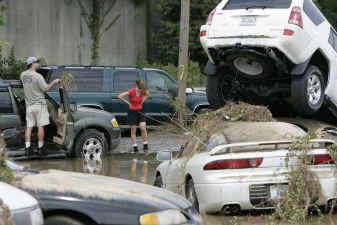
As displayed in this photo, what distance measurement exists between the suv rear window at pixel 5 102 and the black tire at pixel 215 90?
367cm

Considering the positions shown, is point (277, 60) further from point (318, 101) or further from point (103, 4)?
point (103, 4)

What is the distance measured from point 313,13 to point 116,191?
750 cm

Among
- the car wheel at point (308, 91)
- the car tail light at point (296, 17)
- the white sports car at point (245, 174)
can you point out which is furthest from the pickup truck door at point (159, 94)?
the white sports car at point (245, 174)

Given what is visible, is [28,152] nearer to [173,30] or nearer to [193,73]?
[193,73]

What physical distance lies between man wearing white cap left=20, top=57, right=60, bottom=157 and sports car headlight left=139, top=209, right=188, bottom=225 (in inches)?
323

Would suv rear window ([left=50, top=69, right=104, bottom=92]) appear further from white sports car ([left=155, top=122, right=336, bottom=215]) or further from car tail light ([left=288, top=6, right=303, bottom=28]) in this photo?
white sports car ([left=155, top=122, right=336, bottom=215])

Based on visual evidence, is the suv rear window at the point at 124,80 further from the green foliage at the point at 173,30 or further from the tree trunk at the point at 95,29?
the green foliage at the point at 173,30

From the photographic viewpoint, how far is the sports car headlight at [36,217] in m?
5.96

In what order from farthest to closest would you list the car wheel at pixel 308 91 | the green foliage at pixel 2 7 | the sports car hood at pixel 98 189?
the green foliage at pixel 2 7, the car wheel at pixel 308 91, the sports car hood at pixel 98 189

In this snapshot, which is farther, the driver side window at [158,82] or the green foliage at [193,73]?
the green foliage at [193,73]

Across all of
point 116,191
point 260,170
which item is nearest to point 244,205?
point 260,170

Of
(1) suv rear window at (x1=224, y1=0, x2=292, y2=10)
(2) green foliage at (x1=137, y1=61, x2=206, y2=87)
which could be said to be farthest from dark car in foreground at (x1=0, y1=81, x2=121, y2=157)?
(2) green foliage at (x1=137, y1=61, x2=206, y2=87)

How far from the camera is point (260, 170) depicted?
910 centimetres

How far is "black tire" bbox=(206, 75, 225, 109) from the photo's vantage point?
13961 mm
